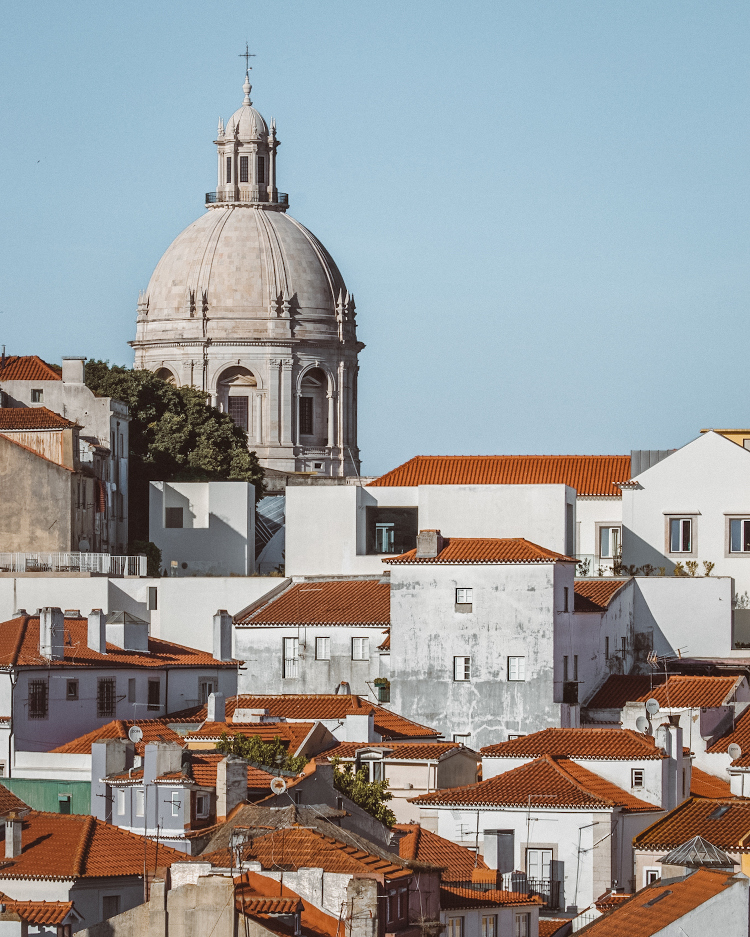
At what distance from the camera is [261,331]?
112562mm

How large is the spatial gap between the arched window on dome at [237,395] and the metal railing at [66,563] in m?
38.9

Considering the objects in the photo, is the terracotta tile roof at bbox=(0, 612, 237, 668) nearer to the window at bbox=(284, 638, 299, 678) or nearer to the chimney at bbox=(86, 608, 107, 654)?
the chimney at bbox=(86, 608, 107, 654)

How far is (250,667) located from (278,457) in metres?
47.1

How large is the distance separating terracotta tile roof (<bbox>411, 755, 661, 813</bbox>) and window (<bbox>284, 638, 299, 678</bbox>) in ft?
51.8

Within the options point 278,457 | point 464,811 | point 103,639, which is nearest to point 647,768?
point 464,811

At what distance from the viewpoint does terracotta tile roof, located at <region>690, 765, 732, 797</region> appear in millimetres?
50781

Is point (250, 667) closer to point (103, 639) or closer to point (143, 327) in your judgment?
point (103, 639)

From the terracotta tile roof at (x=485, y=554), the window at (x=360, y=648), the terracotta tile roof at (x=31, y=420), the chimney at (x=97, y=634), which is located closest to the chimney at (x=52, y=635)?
the chimney at (x=97, y=634)

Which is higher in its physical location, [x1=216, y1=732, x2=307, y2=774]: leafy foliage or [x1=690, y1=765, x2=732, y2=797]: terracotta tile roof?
[x1=216, y1=732, x2=307, y2=774]: leafy foliage

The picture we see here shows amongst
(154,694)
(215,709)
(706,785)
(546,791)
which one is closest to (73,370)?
(154,694)

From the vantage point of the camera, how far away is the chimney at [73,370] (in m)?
80.8

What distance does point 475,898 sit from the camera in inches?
1458

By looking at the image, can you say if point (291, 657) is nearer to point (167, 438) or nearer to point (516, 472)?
point (516, 472)

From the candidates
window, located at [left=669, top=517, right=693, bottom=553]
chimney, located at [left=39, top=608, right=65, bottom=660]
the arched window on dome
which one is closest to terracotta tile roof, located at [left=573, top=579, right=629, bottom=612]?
window, located at [left=669, top=517, right=693, bottom=553]
